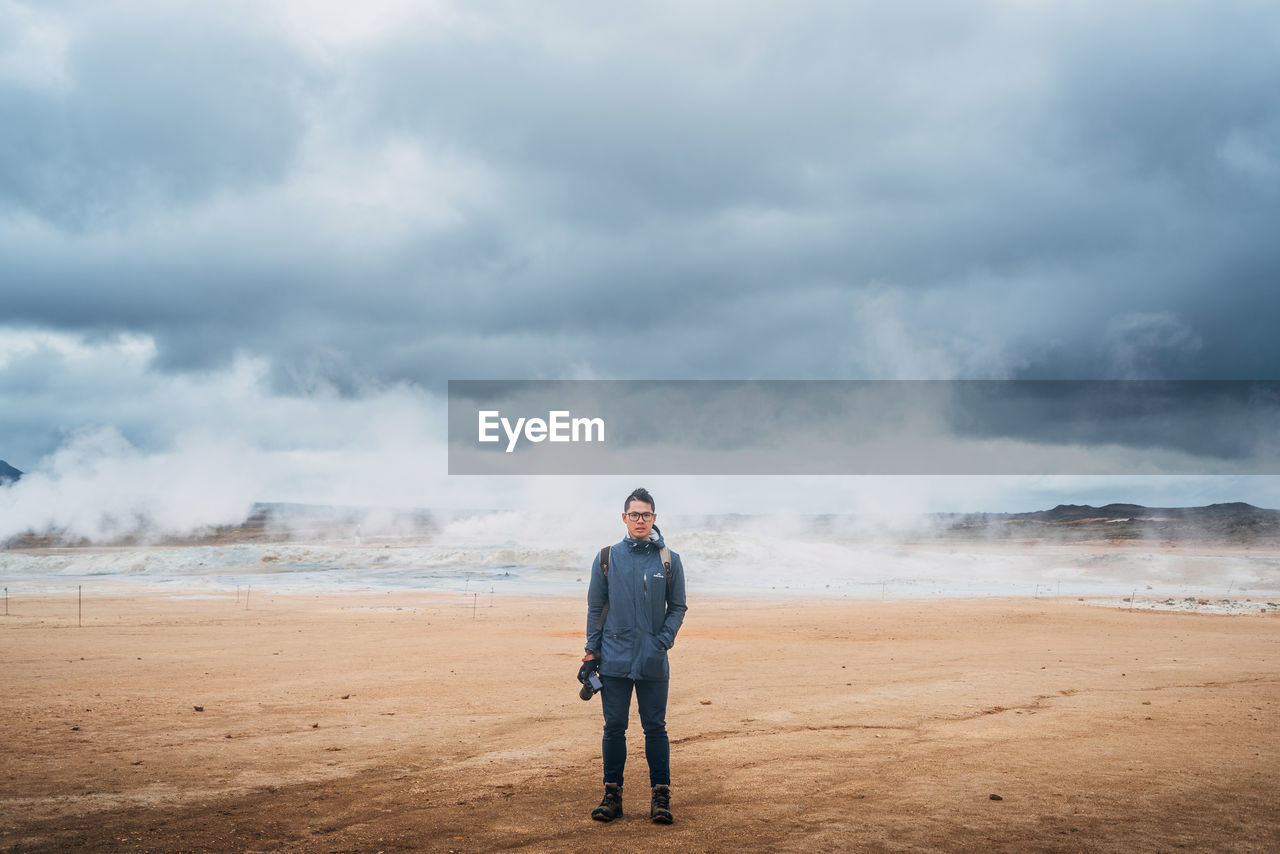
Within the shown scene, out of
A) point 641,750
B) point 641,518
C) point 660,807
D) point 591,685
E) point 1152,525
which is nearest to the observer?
point 660,807

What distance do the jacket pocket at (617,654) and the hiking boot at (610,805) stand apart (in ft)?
2.75

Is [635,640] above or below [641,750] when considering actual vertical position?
above

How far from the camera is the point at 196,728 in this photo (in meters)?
9.73

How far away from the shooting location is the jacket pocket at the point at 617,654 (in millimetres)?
6316

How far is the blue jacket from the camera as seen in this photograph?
6328 mm

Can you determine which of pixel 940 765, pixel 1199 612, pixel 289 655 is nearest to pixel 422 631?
pixel 289 655

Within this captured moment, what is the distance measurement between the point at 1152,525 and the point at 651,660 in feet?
598

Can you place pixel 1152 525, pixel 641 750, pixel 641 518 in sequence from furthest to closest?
pixel 1152 525
pixel 641 750
pixel 641 518

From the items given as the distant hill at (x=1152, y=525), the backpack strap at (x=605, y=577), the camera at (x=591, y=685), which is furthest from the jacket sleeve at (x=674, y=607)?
the distant hill at (x=1152, y=525)

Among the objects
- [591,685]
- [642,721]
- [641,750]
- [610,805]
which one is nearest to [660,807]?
[610,805]

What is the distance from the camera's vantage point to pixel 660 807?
628cm

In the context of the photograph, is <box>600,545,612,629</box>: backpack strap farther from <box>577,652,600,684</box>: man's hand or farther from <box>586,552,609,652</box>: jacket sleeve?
<box>577,652,600,684</box>: man's hand

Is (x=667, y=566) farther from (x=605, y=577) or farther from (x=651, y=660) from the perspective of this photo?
(x=651, y=660)

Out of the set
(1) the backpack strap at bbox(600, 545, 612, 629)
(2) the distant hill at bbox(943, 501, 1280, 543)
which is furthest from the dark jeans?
(2) the distant hill at bbox(943, 501, 1280, 543)
